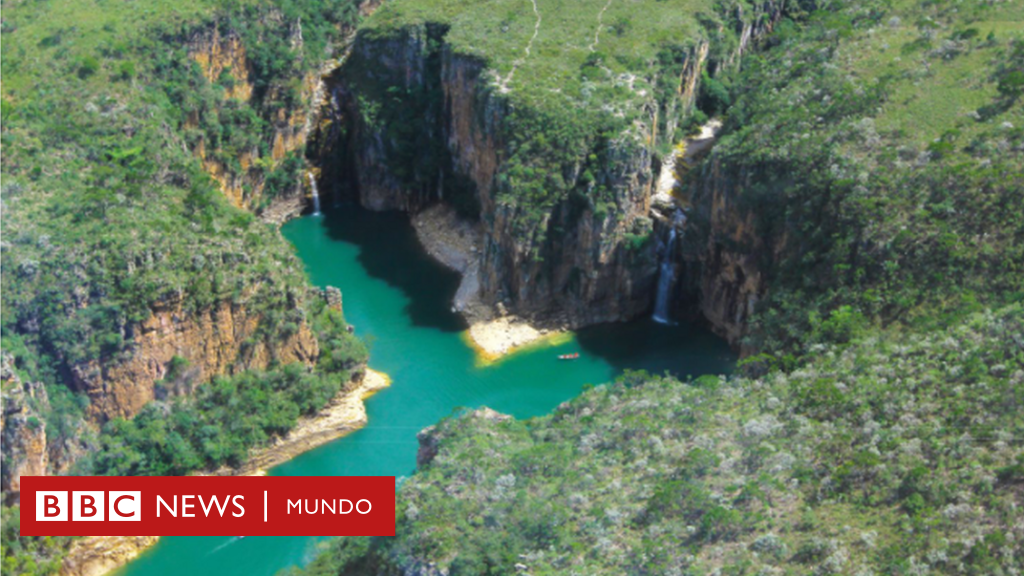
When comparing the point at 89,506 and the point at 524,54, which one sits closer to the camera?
the point at 89,506

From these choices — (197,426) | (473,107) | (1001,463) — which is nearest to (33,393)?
(197,426)

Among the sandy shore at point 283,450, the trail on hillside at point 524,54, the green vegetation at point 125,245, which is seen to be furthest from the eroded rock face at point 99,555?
the trail on hillside at point 524,54

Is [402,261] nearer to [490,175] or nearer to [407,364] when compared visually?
[490,175]

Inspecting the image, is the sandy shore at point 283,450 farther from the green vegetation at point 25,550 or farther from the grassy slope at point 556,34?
the grassy slope at point 556,34

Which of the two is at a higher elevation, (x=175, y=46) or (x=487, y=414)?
(x=175, y=46)

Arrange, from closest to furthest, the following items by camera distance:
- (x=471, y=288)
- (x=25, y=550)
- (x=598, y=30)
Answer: (x=25, y=550) → (x=471, y=288) → (x=598, y=30)

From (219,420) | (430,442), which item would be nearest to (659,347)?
(430,442)

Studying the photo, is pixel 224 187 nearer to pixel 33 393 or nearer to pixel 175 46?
pixel 175 46

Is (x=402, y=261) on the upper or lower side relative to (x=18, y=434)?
upper
